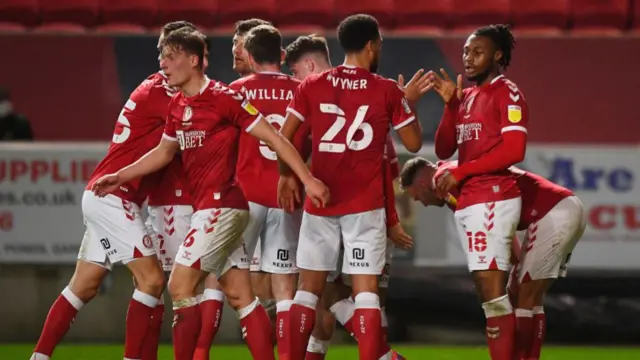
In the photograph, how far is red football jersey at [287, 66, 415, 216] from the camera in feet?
19.5

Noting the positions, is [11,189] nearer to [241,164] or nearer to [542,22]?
[241,164]

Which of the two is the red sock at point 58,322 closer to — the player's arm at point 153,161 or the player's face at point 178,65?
the player's arm at point 153,161

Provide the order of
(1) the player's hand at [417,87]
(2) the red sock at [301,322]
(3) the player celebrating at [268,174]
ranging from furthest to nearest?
(3) the player celebrating at [268,174] < (1) the player's hand at [417,87] < (2) the red sock at [301,322]

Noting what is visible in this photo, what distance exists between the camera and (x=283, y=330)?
617cm

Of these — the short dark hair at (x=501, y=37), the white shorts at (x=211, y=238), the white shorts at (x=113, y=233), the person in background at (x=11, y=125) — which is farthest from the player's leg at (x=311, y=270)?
the person in background at (x=11, y=125)

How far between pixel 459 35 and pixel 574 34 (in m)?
1.22

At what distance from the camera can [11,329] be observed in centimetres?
912

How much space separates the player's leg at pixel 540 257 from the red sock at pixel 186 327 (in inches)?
75.7

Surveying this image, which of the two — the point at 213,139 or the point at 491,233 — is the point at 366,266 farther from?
the point at 213,139

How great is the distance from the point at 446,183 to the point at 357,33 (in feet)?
3.24

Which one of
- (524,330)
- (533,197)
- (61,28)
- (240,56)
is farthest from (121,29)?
(524,330)

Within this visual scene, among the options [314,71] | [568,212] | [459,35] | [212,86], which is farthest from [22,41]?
[568,212]

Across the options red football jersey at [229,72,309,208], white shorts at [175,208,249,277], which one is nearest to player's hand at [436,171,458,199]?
red football jersey at [229,72,309,208]

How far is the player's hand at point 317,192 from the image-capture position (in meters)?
5.69
